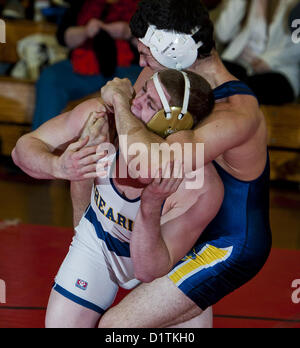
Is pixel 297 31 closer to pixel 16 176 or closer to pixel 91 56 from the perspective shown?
pixel 91 56

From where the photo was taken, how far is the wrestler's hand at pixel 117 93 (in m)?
1.77

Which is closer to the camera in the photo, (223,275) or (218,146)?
(218,146)

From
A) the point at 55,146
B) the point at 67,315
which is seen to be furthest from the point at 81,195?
the point at 67,315

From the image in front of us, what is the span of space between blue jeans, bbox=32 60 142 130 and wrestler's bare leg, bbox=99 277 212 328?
2542 millimetres

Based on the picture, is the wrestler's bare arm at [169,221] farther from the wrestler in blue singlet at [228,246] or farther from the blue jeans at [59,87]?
the blue jeans at [59,87]

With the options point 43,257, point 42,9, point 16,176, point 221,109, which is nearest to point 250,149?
point 221,109

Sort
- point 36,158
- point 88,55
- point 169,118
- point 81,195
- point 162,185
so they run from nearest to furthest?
point 162,185 < point 169,118 < point 36,158 < point 81,195 < point 88,55

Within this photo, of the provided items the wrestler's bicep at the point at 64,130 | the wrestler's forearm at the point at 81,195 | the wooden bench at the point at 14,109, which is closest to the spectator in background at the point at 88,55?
the wooden bench at the point at 14,109

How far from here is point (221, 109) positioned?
178 centimetres

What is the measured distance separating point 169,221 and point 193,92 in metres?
0.39

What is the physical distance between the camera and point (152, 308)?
1.86 meters

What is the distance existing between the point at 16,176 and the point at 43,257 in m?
1.69

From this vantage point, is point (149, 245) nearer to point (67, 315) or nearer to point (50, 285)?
point (67, 315)
